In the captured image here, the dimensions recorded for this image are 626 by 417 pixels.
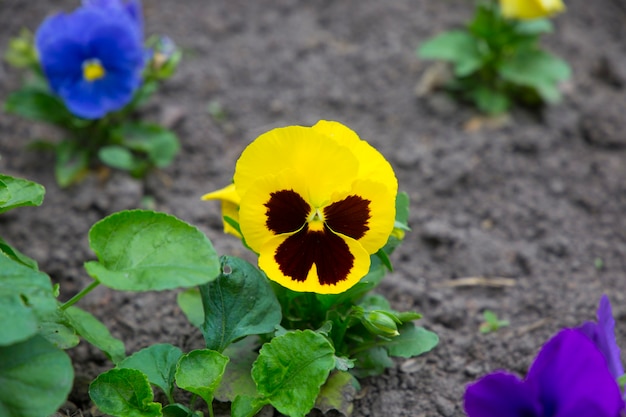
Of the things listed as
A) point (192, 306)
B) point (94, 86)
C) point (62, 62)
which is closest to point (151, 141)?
point (94, 86)

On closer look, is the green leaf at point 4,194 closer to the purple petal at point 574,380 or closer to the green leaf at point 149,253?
the green leaf at point 149,253

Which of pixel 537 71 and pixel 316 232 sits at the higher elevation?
pixel 316 232

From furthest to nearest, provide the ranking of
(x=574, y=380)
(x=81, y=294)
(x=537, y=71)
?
(x=537, y=71), (x=81, y=294), (x=574, y=380)

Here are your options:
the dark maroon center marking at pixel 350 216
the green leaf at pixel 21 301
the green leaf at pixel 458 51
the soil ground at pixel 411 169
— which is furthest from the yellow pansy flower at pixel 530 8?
the green leaf at pixel 21 301

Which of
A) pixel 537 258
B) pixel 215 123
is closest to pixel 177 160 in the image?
pixel 215 123

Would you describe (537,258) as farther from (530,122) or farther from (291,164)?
(291,164)

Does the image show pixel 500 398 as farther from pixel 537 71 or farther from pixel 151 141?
pixel 537 71

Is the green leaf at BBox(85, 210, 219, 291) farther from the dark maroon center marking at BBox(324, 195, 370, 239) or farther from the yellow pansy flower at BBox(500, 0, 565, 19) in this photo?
the yellow pansy flower at BBox(500, 0, 565, 19)
